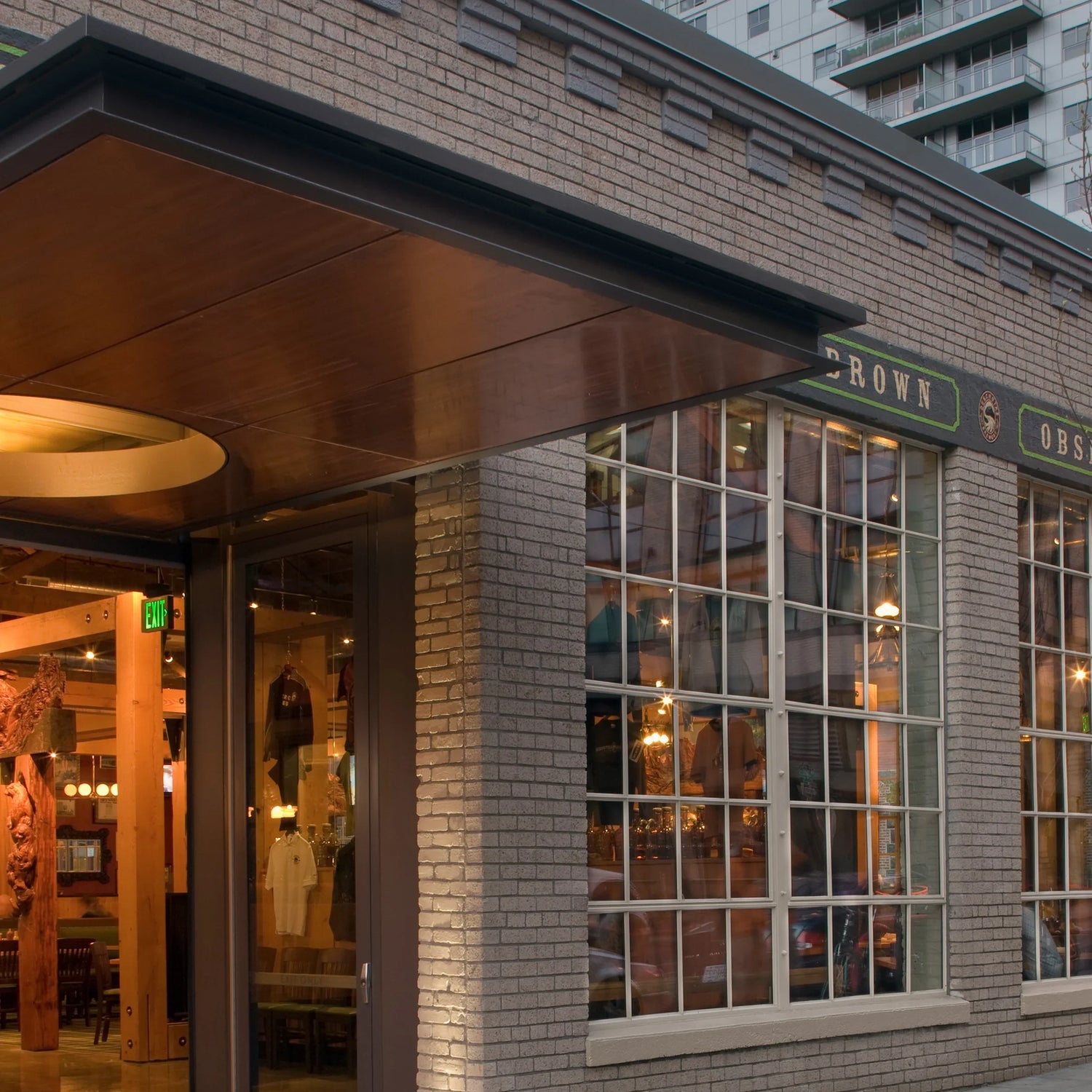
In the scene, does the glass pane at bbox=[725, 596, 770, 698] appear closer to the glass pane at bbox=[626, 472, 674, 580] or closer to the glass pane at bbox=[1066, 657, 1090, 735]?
the glass pane at bbox=[626, 472, 674, 580]

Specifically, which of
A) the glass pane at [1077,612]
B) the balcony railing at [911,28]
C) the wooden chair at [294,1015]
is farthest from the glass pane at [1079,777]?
the balcony railing at [911,28]

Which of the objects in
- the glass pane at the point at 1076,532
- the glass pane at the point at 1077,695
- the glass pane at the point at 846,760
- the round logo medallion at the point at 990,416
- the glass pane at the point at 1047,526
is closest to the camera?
the glass pane at the point at 846,760

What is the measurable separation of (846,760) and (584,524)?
2743 millimetres

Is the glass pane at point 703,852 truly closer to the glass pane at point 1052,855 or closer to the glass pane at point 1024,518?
the glass pane at point 1052,855

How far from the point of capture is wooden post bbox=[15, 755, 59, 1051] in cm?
1361

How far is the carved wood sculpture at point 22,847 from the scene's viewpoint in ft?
45.4

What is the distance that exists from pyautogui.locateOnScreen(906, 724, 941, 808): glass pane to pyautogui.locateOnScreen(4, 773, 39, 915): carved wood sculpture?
7.93 meters

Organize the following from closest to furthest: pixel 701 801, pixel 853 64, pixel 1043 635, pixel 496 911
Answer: pixel 496 911, pixel 701 801, pixel 1043 635, pixel 853 64

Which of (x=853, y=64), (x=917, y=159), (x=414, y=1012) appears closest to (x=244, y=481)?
(x=414, y=1012)

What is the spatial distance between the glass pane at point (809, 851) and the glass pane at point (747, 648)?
0.84 meters

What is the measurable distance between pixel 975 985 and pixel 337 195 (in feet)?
25.6

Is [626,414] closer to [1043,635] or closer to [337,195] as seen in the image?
[337,195]

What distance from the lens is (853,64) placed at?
200 feet

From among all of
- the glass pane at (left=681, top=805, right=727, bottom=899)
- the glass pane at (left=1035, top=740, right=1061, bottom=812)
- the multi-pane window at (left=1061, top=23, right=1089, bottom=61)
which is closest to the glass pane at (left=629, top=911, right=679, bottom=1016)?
the glass pane at (left=681, top=805, right=727, bottom=899)
